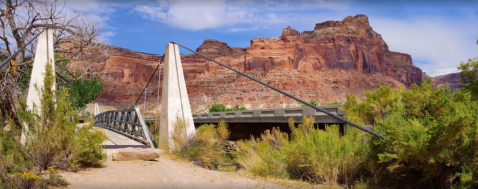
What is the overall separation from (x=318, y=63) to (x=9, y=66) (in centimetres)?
12553

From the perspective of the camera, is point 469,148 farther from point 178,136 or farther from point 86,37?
point 86,37

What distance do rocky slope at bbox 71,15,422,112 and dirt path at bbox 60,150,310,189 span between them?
89244 millimetres

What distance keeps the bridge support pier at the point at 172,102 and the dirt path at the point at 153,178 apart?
3.06m

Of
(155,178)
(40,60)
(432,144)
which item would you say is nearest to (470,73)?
(432,144)

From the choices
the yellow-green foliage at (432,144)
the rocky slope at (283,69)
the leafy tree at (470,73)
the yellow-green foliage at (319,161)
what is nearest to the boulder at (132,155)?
the yellow-green foliage at (319,161)

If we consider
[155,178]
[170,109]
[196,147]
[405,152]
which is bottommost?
[155,178]

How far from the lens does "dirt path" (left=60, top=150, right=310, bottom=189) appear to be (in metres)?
7.07

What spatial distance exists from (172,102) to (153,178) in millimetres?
4879

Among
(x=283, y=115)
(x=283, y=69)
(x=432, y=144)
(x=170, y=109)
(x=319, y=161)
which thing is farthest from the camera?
(x=283, y=69)

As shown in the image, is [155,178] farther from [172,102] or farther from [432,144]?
[432,144]

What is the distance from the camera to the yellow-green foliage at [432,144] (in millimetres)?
5586

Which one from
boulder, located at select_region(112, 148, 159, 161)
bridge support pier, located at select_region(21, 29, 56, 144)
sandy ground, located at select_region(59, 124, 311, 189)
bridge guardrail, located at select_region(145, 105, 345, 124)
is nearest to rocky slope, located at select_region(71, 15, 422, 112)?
bridge guardrail, located at select_region(145, 105, 345, 124)

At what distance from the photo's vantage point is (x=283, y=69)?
402ft

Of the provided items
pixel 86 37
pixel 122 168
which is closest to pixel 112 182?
pixel 122 168
